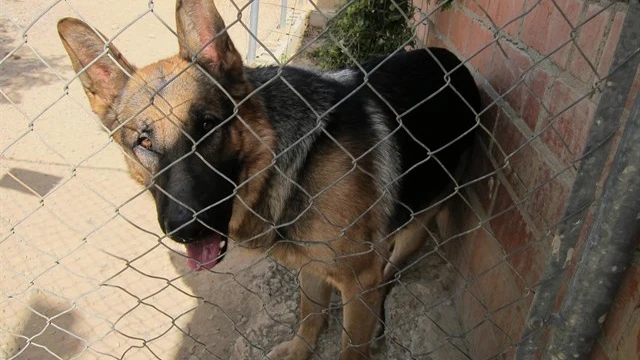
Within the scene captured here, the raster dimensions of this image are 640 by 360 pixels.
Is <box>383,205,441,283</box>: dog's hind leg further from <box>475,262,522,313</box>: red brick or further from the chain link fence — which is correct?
<box>475,262,522,313</box>: red brick

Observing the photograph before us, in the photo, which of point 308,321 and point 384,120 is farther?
point 308,321

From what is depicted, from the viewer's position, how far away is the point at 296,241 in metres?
2.09

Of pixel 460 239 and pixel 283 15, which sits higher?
A: pixel 283 15

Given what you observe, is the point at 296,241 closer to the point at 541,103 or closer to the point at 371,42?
the point at 541,103

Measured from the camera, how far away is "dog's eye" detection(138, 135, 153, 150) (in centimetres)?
186

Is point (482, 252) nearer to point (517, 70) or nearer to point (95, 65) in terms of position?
point (517, 70)

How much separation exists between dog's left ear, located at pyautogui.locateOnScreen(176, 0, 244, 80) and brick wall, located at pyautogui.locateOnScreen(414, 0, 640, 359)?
81cm

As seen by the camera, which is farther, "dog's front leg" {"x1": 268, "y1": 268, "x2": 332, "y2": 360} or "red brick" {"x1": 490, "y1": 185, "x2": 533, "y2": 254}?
"dog's front leg" {"x1": 268, "y1": 268, "x2": 332, "y2": 360}

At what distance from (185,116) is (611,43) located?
1.42m

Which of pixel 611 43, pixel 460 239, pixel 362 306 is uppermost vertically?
pixel 611 43

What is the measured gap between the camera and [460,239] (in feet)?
9.42

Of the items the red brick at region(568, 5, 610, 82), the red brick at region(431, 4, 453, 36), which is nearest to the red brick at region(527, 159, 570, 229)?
the red brick at region(568, 5, 610, 82)

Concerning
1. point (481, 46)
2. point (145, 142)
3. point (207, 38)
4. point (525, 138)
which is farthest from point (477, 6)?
point (145, 142)

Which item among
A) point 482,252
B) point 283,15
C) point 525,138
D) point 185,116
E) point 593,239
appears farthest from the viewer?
point 283,15
